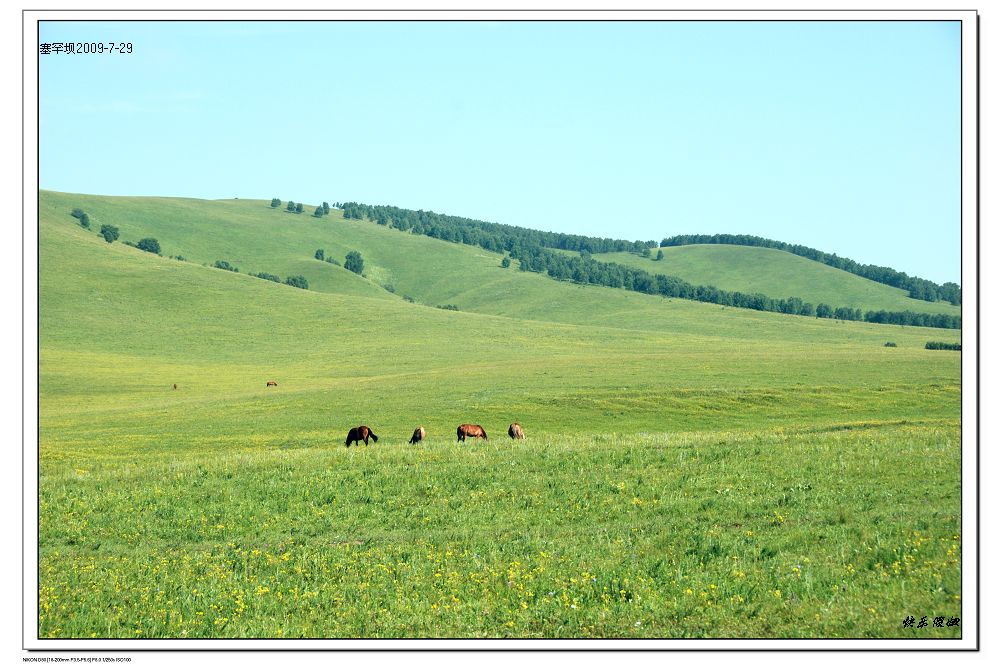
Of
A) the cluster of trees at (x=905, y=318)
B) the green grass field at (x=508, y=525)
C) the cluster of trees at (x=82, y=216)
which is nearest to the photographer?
the green grass field at (x=508, y=525)

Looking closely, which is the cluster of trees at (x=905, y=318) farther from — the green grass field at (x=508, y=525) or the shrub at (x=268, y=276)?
Answer: the shrub at (x=268, y=276)

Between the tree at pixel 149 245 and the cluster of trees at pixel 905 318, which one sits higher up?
the tree at pixel 149 245

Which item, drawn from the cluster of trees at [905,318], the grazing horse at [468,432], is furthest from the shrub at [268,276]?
the grazing horse at [468,432]

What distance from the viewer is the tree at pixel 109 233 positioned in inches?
6565

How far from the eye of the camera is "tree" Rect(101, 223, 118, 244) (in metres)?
167

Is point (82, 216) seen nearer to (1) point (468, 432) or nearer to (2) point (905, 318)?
(2) point (905, 318)

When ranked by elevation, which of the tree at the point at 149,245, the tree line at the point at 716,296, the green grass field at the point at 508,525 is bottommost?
the green grass field at the point at 508,525

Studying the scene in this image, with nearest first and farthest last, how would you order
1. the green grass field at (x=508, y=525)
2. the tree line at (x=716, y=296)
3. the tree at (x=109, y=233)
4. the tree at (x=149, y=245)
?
the green grass field at (x=508, y=525) < the tree line at (x=716, y=296) < the tree at (x=109, y=233) < the tree at (x=149, y=245)

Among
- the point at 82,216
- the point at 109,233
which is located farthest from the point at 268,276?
the point at 82,216

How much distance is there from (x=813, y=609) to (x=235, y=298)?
115828mm

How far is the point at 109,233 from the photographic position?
168 m

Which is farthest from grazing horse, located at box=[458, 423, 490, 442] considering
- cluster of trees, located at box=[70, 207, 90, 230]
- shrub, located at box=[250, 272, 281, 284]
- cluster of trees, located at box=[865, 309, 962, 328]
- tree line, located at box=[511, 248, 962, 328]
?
cluster of trees, located at box=[70, 207, 90, 230]
